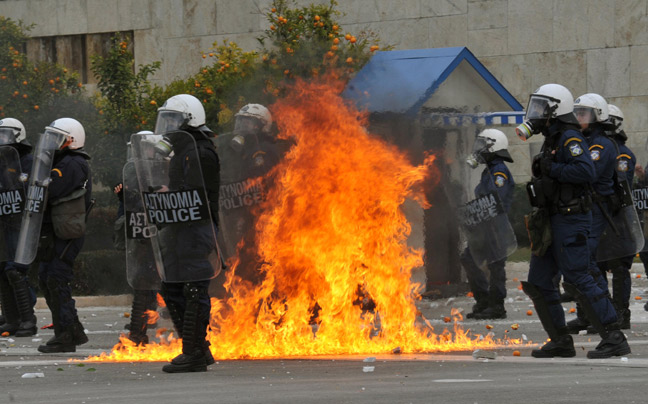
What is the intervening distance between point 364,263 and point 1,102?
12.7m

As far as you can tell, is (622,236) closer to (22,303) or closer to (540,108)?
(540,108)

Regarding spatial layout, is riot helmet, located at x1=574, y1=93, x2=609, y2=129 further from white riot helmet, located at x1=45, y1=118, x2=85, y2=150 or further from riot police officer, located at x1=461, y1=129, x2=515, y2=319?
white riot helmet, located at x1=45, y1=118, x2=85, y2=150

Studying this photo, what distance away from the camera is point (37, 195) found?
9938 millimetres

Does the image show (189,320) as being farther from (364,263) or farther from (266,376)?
(364,263)

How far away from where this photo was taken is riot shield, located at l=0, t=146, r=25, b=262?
448 inches

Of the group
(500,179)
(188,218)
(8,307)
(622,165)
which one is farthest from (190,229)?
(622,165)

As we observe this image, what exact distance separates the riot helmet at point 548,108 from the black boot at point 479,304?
3.85 metres

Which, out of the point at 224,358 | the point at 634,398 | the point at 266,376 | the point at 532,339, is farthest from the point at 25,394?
the point at 532,339

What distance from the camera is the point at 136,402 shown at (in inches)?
271

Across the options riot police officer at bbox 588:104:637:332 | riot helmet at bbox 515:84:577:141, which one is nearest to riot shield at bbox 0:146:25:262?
riot helmet at bbox 515:84:577:141

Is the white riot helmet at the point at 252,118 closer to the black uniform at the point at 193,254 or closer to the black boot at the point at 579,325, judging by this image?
the black uniform at the point at 193,254

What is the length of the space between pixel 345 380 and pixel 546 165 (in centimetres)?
228

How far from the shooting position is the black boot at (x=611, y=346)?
8.61 metres

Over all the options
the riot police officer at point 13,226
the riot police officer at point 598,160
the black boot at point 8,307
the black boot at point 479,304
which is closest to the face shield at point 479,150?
the black boot at point 479,304
